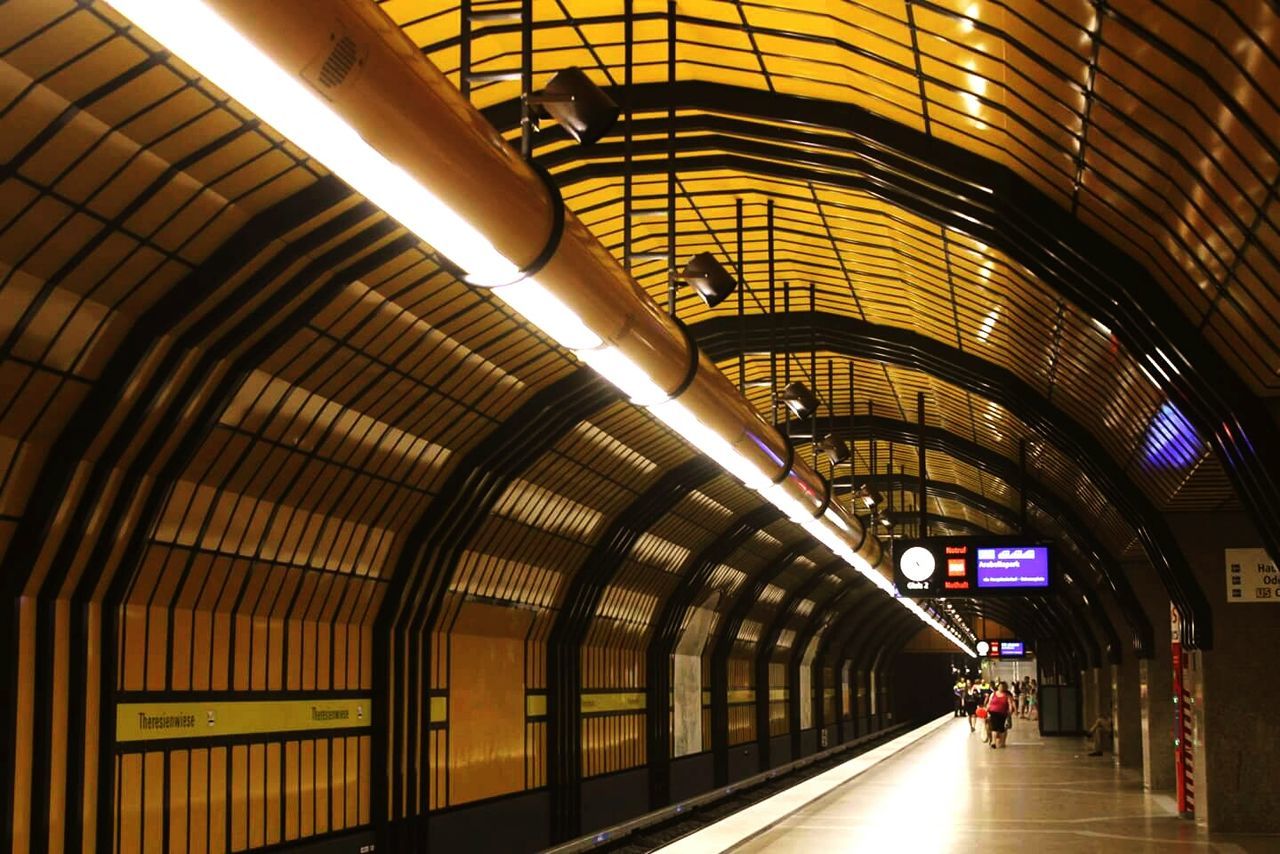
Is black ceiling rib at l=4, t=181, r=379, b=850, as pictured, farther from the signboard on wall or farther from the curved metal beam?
the curved metal beam

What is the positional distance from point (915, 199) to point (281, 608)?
Answer: 419 inches

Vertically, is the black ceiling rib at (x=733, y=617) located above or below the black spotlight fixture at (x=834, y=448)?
below

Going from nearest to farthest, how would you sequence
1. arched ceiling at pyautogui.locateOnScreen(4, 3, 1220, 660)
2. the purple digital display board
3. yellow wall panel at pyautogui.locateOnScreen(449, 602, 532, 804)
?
arched ceiling at pyautogui.locateOnScreen(4, 3, 1220, 660)
the purple digital display board
yellow wall panel at pyautogui.locateOnScreen(449, 602, 532, 804)

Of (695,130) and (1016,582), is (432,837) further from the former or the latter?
(695,130)

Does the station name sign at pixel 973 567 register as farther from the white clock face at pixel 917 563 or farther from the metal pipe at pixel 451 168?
the metal pipe at pixel 451 168

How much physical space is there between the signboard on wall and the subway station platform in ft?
10.1

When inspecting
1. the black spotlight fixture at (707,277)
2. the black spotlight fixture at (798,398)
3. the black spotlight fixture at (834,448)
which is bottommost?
the black spotlight fixture at (834,448)

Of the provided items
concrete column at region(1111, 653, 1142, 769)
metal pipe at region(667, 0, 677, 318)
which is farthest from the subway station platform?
metal pipe at region(667, 0, 677, 318)

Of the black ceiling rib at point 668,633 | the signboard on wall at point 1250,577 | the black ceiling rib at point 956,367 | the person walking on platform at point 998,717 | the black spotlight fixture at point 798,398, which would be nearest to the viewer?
the black spotlight fixture at point 798,398

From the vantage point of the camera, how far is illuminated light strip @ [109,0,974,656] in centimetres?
453

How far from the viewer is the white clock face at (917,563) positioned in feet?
82.5

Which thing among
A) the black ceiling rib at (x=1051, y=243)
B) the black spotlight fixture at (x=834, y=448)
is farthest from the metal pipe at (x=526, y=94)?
the black spotlight fixture at (x=834, y=448)

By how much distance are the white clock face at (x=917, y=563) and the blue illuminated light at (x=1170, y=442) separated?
611 cm

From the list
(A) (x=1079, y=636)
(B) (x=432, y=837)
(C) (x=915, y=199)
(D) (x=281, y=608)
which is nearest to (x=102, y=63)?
(C) (x=915, y=199)
